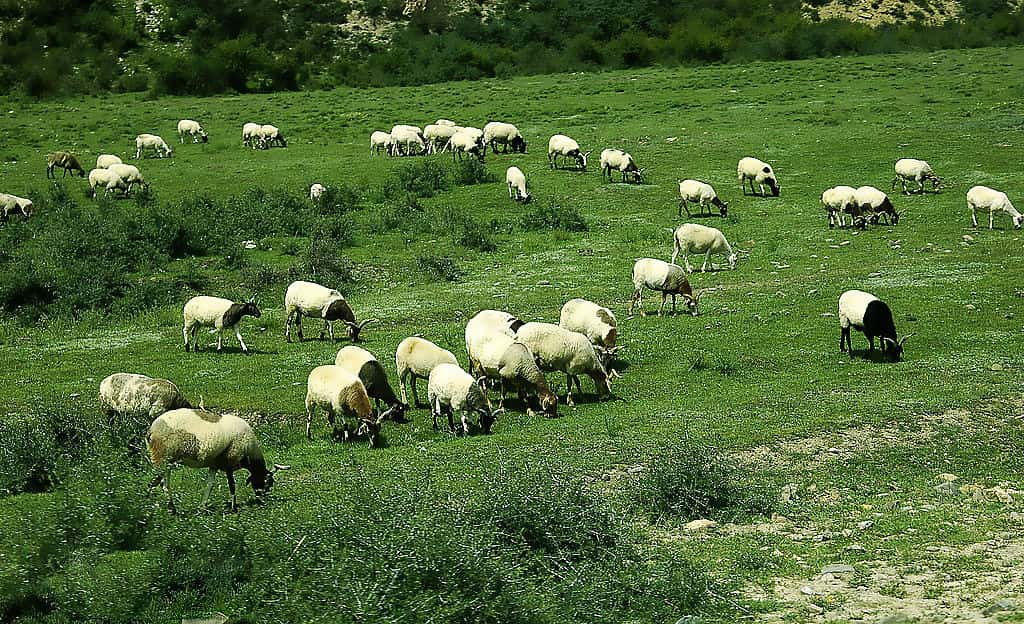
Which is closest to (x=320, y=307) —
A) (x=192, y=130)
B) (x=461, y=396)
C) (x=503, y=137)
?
(x=461, y=396)

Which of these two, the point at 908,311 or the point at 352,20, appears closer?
the point at 908,311

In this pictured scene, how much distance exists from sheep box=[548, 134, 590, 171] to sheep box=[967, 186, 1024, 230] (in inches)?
560

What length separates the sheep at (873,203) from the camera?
2772 centimetres

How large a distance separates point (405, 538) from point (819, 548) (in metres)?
3.90

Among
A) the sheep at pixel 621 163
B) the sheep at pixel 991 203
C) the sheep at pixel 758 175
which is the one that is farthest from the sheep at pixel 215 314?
the sheep at pixel 991 203

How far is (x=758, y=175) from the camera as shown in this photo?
32.8 meters

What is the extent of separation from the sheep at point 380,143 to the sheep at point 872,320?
88.1 ft

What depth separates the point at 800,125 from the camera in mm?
42938

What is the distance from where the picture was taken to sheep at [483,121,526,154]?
4047cm

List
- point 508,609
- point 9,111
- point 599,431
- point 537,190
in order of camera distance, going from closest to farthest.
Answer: point 508,609, point 599,431, point 537,190, point 9,111

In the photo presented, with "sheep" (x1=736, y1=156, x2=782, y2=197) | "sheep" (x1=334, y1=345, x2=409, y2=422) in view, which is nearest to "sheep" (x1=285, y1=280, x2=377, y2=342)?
"sheep" (x1=334, y1=345, x2=409, y2=422)

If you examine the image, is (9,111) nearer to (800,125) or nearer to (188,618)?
(800,125)

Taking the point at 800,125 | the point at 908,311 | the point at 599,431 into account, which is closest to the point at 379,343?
the point at 599,431

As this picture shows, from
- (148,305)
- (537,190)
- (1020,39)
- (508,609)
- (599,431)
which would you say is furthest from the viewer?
(1020,39)
